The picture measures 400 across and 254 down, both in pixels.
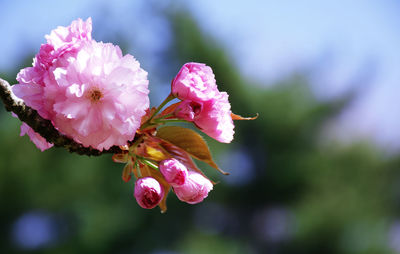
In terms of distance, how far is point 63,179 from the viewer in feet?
26.3

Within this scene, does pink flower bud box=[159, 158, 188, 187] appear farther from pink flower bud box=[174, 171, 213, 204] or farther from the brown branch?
the brown branch

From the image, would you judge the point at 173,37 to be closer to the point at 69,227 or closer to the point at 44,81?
the point at 69,227

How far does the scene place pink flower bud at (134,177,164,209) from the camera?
0.61m

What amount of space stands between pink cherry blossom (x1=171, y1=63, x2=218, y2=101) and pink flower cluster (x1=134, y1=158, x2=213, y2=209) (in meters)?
0.09

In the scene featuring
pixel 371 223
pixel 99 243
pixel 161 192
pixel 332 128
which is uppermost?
pixel 161 192

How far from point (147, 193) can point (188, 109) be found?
4.8 inches

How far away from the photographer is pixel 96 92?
57 centimetres

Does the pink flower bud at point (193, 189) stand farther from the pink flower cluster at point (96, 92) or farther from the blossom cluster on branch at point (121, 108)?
the pink flower cluster at point (96, 92)

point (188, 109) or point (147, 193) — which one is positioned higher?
point (188, 109)

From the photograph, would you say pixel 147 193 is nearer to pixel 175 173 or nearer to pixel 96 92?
pixel 175 173

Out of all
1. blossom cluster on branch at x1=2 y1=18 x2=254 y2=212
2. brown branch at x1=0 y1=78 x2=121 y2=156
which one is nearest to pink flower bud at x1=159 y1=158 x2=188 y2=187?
blossom cluster on branch at x1=2 y1=18 x2=254 y2=212

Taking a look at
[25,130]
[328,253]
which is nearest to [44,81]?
[25,130]

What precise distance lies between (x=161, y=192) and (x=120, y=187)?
8.21 m

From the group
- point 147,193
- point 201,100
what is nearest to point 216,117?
point 201,100
